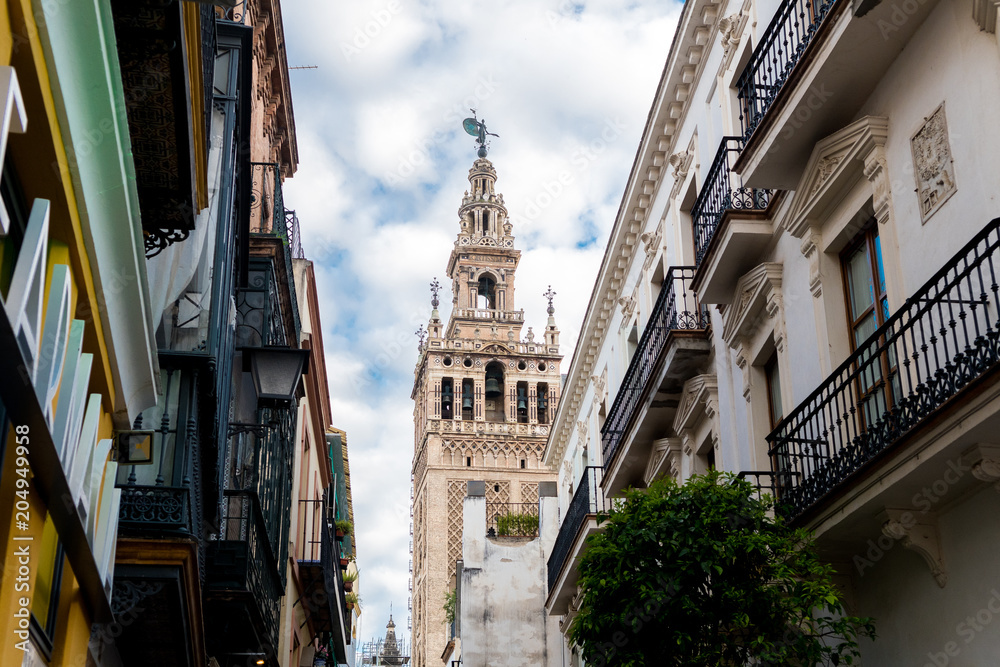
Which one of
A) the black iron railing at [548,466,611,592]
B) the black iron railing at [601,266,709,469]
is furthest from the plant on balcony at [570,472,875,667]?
the black iron railing at [548,466,611,592]

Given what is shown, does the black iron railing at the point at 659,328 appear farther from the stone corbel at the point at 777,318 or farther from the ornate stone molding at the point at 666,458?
the stone corbel at the point at 777,318

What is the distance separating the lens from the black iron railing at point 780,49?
33.9 ft

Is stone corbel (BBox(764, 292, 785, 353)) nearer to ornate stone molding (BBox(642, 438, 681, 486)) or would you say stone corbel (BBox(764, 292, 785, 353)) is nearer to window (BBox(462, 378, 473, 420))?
ornate stone molding (BBox(642, 438, 681, 486))

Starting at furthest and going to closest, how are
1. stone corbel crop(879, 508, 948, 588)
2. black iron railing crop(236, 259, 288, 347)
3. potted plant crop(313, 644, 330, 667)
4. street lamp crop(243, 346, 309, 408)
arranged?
potted plant crop(313, 644, 330, 667) → black iron railing crop(236, 259, 288, 347) → street lamp crop(243, 346, 309, 408) → stone corbel crop(879, 508, 948, 588)

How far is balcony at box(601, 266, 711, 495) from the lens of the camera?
50.2 feet

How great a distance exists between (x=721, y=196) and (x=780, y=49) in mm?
2828

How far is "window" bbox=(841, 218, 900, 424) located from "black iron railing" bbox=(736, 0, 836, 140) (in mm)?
1553

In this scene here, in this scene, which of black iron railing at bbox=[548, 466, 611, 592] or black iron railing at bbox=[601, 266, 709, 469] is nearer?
black iron railing at bbox=[601, 266, 709, 469]

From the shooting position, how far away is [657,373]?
16.1m

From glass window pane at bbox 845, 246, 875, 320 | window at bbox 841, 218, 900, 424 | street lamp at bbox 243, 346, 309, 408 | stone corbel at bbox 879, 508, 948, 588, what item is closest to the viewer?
stone corbel at bbox 879, 508, 948, 588

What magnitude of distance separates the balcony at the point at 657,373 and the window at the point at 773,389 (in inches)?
55.7

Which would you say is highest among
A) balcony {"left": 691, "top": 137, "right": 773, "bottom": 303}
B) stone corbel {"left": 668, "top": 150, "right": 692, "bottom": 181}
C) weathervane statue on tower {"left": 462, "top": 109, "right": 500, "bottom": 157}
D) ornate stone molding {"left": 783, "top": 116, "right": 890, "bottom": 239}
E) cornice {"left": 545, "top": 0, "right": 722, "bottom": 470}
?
weathervane statue on tower {"left": 462, "top": 109, "right": 500, "bottom": 157}

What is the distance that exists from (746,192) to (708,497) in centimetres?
471

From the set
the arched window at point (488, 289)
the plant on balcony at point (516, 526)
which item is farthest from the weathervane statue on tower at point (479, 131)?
the plant on balcony at point (516, 526)
